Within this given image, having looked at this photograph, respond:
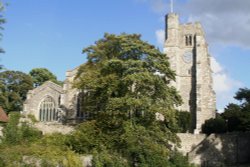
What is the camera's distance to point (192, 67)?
63.1 m

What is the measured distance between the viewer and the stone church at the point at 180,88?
5250cm

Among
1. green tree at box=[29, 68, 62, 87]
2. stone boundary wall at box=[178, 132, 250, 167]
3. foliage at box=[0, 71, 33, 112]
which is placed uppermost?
green tree at box=[29, 68, 62, 87]

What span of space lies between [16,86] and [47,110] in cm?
1141

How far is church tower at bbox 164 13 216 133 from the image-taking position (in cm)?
5869

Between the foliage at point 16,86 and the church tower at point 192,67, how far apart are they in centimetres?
2189

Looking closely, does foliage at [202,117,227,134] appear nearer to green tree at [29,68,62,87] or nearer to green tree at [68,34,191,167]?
green tree at [68,34,191,167]

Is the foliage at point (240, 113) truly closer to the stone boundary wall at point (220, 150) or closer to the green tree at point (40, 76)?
the stone boundary wall at point (220, 150)

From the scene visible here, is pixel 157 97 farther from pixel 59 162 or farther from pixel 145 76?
pixel 59 162

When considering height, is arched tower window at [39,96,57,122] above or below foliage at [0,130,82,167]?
above

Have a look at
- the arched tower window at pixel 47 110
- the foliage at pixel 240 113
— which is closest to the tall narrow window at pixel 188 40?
the foliage at pixel 240 113

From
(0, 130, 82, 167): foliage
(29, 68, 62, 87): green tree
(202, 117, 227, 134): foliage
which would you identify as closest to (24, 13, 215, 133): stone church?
(202, 117, 227, 134): foliage

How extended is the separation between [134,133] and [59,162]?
6250mm

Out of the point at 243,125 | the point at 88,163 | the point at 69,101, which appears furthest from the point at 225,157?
the point at 69,101

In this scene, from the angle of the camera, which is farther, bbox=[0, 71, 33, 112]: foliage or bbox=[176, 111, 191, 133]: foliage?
bbox=[0, 71, 33, 112]: foliage
